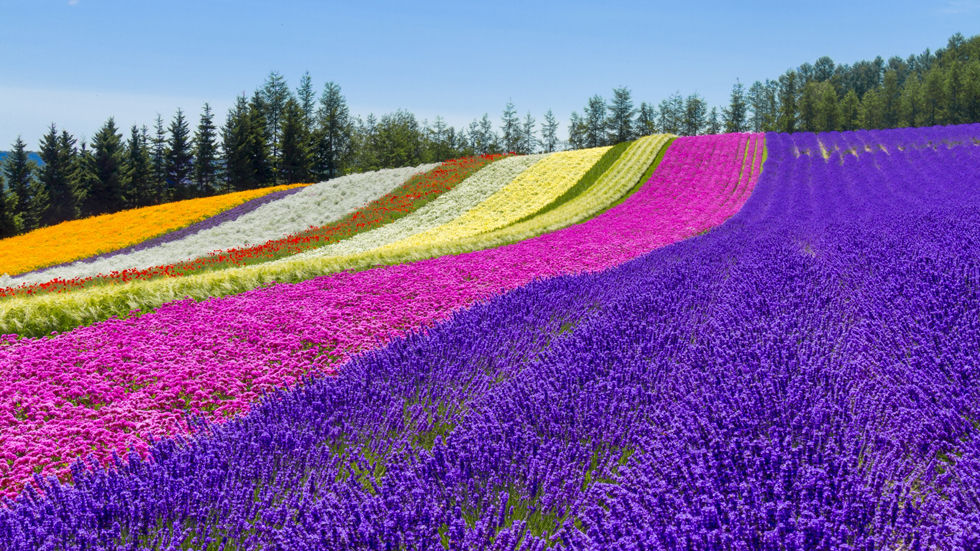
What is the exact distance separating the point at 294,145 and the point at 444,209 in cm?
3124

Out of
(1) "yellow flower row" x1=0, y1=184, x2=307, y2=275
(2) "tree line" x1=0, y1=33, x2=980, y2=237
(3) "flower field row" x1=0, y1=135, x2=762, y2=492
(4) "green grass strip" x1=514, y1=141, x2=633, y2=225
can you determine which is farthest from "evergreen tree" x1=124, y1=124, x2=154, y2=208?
(3) "flower field row" x1=0, y1=135, x2=762, y2=492

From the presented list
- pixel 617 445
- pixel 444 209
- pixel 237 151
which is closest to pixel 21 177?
pixel 237 151

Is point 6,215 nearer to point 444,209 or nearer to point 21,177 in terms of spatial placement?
point 21,177

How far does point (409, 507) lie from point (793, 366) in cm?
241

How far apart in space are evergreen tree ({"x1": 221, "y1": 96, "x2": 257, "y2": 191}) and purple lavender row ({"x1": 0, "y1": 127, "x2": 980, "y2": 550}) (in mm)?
49548

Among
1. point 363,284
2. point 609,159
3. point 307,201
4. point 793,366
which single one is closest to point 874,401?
point 793,366

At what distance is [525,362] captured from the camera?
4.63m

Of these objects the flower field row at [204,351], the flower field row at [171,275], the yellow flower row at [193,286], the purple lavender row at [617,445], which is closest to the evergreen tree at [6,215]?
the flower field row at [171,275]

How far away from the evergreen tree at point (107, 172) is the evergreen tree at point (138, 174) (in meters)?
1.06

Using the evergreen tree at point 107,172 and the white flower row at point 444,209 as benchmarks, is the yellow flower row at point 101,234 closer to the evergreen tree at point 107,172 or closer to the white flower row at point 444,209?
the white flower row at point 444,209

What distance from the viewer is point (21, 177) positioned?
4622 centimetres

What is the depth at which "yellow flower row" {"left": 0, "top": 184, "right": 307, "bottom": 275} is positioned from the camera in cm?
2175

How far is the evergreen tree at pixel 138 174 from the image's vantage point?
50.2 metres

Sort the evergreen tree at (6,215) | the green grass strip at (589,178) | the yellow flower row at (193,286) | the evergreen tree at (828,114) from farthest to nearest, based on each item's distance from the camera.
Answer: the evergreen tree at (828,114), the evergreen tree at (6,215), the green grass strip at (589,178), the yellow flower row at (193,286)
